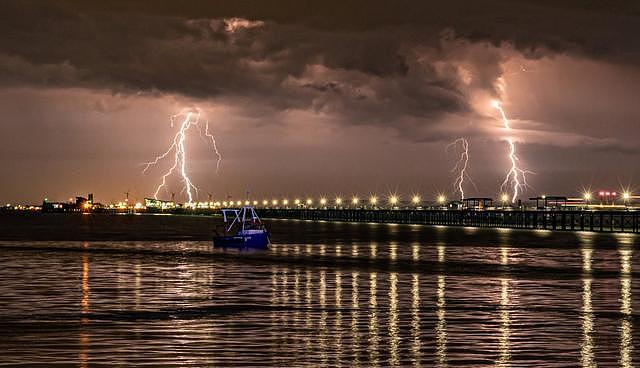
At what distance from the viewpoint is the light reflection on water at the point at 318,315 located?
61.9 feet

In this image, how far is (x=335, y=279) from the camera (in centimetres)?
4078

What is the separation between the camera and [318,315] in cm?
2625

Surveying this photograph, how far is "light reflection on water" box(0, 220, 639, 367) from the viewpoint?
18.9 m

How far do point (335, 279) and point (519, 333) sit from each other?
18973 mm

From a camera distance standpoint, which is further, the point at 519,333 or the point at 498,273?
the point at 498,273

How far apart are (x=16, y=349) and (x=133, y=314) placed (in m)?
6.93

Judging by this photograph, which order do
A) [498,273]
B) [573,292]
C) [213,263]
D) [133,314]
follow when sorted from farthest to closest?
1. [213,263]
2. [498,273]
3. [573,292]
4. [133,314]

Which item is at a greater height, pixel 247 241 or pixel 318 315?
pixel 247 241

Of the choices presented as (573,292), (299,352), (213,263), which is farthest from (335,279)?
(299,352)

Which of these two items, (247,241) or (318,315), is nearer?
(318,315)

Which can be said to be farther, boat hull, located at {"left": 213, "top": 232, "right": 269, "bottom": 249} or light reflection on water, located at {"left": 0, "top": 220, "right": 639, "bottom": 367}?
boat hull, located at {"left": 213, "top": 232, "right": 269, "bottom": 249}

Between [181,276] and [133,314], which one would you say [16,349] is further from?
[181,276]

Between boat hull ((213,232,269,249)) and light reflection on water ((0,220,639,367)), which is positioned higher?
boat hull ((213,232,269,249))

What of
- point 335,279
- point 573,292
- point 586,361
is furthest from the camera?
point 335,279
